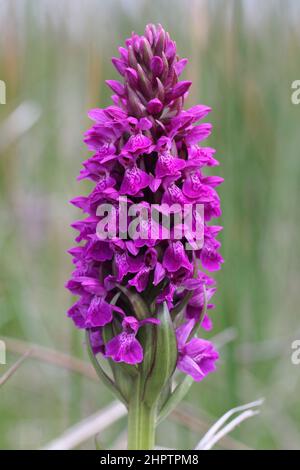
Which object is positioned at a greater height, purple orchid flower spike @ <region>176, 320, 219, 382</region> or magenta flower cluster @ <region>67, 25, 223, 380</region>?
magenta flower cluster @ <region>67, 25, 223, 380</region>

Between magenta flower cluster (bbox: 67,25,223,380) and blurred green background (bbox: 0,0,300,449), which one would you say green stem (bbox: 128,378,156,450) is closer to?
magenta flower cluster (bbox: 67,25,223,380)

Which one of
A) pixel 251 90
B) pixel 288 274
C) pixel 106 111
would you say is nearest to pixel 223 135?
pixel 251 90

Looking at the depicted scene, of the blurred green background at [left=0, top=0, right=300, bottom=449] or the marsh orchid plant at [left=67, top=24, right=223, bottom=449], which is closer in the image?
the marsh orchid plant at [left=67, top=24, right=223, bottom=449]

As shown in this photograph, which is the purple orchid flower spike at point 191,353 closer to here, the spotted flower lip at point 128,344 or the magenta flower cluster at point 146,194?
the magenta flower cluster at point 146,194

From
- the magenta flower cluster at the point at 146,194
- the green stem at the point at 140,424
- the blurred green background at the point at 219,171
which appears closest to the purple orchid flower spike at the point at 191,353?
the magenta flower cluster at the point at 146,194

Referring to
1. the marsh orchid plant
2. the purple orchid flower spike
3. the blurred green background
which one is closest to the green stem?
the marsh orchid plant

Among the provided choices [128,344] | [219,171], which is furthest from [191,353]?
[219,171]
